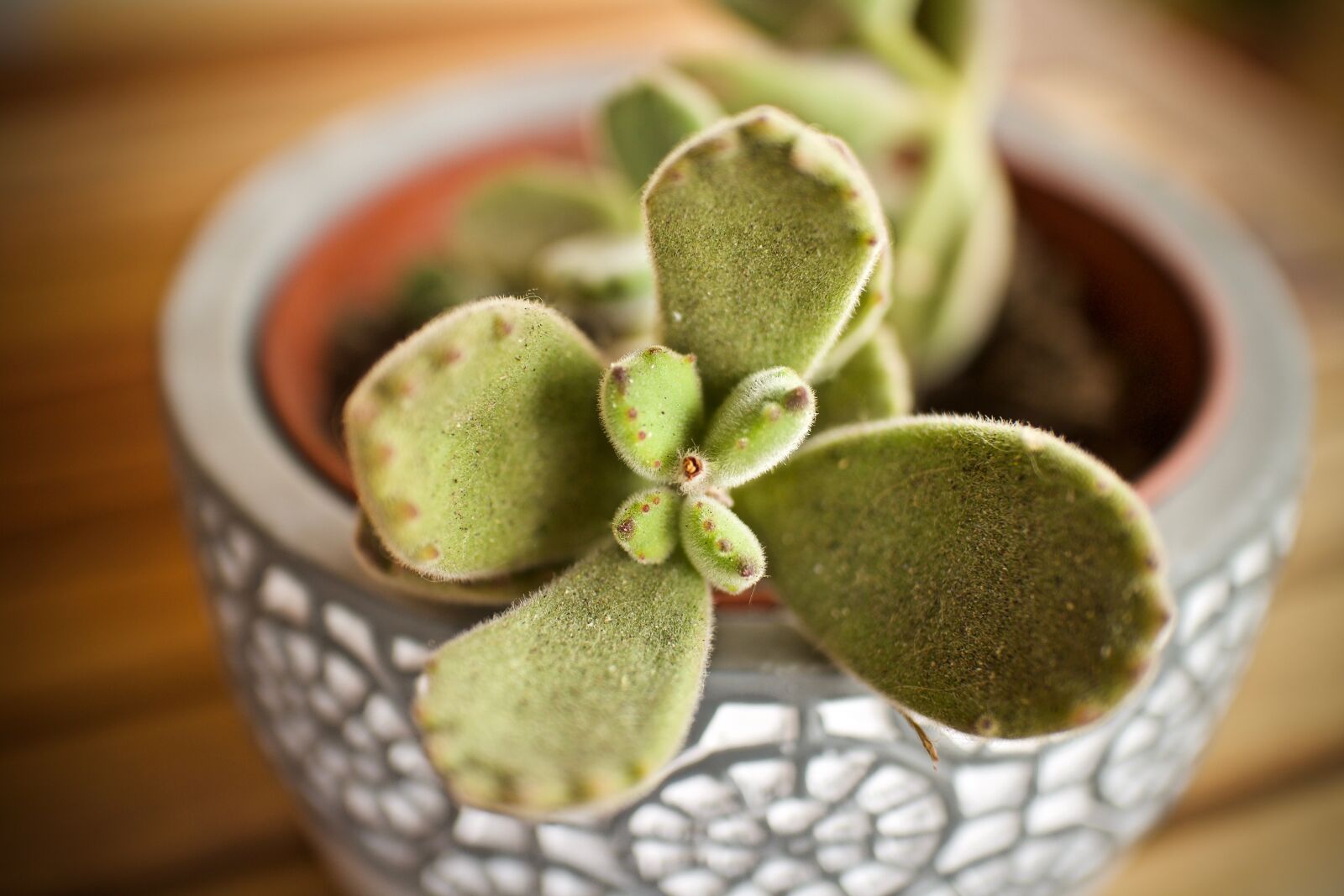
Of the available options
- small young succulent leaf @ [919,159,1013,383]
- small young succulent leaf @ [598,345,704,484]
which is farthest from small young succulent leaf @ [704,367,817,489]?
small young succulent leaf @ [919,159,1013,383]

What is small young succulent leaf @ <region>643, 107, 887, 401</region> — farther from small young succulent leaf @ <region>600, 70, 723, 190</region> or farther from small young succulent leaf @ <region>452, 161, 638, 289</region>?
small young succulent leaf @ <region>452, 161, 638, 289</region>

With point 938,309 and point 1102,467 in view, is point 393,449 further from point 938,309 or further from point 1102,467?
point 938,309

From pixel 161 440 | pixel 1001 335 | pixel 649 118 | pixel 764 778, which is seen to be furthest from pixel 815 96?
pixel 161 440

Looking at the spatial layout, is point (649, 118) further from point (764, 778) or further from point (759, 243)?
point (764, 778)

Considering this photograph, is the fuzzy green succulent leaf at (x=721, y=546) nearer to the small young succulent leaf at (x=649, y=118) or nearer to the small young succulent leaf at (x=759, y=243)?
the small young succulent leaf at (x=759, y=243)

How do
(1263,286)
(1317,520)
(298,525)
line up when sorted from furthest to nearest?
(1317,520) < (1263,286) < (298,525)

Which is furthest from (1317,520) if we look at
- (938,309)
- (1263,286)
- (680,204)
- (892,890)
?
(680,204)
